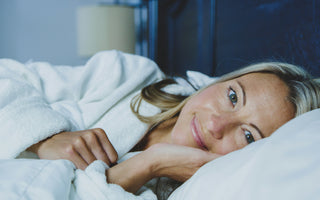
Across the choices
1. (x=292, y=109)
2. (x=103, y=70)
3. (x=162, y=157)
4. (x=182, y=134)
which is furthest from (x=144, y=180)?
(x=103, y=70)

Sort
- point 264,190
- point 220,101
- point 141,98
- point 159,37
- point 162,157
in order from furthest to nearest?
point 159,37
point 141,98
point 220,101
point 162,157
point 264,190

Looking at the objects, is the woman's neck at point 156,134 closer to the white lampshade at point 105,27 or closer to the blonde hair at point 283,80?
the blonde hair at point 283,80

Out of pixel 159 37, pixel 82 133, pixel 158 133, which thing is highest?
pixel 159 37

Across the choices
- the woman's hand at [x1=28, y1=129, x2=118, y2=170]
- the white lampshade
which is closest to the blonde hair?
the woman's hand at [x1=28, y1=129, x2=118, y2=170]

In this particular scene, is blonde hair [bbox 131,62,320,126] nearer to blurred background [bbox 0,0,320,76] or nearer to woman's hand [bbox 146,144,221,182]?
blurred background [bbox 0,0,320,76]

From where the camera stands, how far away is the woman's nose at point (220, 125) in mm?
575

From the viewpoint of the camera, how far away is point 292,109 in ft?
1.94

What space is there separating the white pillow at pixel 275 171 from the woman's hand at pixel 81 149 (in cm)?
28

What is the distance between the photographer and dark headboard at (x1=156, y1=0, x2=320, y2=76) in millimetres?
679

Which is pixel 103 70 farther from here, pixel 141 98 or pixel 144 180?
pixel 144 180

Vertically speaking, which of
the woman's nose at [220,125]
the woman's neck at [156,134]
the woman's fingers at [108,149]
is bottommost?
the woman's neck at [156,134]

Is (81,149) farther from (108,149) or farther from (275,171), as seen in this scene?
(275,171)

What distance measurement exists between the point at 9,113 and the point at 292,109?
718mm

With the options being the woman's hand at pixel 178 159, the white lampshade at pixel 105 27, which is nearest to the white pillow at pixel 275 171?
the woman's hand at pixel 178 159
